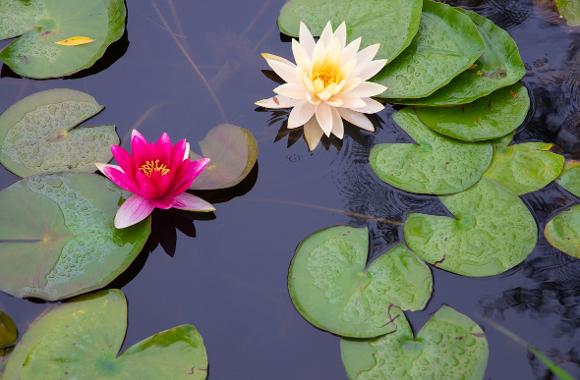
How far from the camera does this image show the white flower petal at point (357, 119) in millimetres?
3148

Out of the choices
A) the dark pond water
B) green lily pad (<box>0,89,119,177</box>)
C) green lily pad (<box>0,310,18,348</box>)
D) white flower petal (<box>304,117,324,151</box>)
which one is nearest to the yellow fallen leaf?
the dark pond water

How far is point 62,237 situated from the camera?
2.65 m

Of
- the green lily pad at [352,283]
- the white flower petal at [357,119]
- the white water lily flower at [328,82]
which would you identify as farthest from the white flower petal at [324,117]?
the green lily pad at [352,283]

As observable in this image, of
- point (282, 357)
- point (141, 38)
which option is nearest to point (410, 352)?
point (282, 357)

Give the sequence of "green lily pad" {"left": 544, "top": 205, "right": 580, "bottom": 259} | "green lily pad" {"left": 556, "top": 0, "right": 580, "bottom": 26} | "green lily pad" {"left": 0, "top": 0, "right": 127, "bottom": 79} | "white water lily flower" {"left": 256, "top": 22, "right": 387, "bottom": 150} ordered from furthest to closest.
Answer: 1. "green lily pad" {"left": 556, "top": 0, "right": 580, "bottom": 26}
2. "green lily pad" {"left": 0, "top": 0, "right": 127, "bottom": 79}
3. "white water lily flower" {"left": 256, "top": 22, "right": 387, "bottom": 150}
4. "green lily pad" {"left": 544, "top": 205, "right": 580, "bottom": 259}

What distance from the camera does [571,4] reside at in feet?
11.9

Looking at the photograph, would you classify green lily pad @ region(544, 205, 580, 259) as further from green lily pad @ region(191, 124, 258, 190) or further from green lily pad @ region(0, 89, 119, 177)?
green lily pad @ region(0, 89, 119, 177)

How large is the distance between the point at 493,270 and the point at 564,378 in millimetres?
647

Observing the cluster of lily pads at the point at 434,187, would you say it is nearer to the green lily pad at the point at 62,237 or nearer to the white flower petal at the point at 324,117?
the white flower petal at the point at 324,117

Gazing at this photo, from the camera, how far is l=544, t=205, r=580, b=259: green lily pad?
2.78 metres

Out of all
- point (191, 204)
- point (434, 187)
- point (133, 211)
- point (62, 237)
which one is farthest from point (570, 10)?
point (62, 237)

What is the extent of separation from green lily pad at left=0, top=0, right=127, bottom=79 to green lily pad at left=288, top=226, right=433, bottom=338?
163 cm

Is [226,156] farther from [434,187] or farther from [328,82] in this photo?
[434,187]

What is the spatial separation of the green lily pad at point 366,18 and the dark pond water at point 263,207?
6.0 inches
